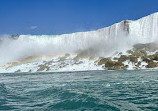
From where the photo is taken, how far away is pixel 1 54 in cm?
12206

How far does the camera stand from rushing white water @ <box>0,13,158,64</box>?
7319cm

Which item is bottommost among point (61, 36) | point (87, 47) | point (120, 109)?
point (120, 109)

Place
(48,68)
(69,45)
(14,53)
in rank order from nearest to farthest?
(48,68) < (69,45) < (14,53)

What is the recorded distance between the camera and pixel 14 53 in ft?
382

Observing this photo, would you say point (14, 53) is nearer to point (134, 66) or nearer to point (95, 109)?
point (134, 66)

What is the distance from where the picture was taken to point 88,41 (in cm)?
9506

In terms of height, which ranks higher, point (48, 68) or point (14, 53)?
point (14, 53)

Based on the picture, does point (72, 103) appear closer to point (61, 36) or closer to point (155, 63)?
point (155, 63)

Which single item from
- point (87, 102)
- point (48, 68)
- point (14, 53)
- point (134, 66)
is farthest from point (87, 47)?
point (87, 102)

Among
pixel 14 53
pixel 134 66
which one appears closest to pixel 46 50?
pixel 14 53

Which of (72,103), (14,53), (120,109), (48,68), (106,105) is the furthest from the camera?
(14,53)

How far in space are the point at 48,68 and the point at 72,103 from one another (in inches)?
2800

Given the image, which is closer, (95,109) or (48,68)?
(95,109)

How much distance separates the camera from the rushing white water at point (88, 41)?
240ft
